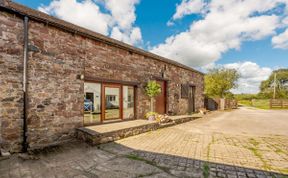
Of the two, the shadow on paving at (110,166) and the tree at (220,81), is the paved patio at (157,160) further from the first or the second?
the tree at (220,81)

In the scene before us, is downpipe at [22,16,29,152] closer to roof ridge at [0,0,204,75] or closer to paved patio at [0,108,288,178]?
roof ridge at [0,0,204,75]

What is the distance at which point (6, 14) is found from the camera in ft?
14.6

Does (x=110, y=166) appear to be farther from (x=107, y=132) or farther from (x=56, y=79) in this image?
(x=56, y=79)

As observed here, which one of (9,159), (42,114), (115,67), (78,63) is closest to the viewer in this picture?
(9,159)

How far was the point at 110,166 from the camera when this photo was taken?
3.74 meters

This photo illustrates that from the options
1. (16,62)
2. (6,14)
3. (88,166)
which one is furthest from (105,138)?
(6,14)

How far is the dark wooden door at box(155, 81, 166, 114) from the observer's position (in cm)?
1023

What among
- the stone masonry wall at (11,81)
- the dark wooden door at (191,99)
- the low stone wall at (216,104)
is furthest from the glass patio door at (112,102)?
the low stone wall at (216,104)

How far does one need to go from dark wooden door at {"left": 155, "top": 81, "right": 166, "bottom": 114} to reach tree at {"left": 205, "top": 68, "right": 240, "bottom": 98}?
1801 centimetres

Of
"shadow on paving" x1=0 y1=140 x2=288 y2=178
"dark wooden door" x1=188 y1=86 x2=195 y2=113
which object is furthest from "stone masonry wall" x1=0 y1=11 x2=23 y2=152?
"dark wooden door" x1=188 y1=86 x2=195 y2=113

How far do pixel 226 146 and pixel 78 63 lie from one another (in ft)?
18.9

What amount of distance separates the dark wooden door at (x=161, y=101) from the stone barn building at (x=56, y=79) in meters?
1.77

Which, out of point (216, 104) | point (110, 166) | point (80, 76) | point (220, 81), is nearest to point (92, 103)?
point (80, 76)

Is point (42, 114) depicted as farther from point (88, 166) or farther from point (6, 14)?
point (6, 14)
